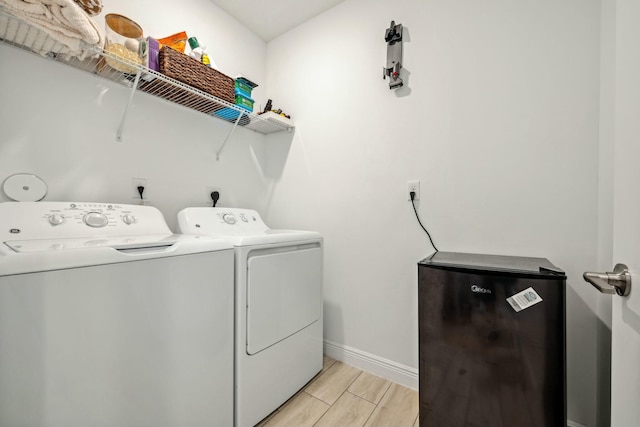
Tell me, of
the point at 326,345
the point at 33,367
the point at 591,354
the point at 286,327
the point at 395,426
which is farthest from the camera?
the point at 326,345

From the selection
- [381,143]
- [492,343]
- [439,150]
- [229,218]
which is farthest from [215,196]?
[492,343]

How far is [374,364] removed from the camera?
163 cm

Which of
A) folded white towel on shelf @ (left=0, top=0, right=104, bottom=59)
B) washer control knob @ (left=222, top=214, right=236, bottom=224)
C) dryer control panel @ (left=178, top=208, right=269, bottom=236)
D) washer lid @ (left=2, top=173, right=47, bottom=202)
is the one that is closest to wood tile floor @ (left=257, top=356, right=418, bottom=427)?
dryer control panel @ (left=178, top=208, right=269, bottom=236)

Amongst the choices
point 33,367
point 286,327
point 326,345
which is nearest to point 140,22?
point 33,367

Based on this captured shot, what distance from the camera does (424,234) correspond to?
4.90 feet

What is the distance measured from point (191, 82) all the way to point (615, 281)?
1749 mm

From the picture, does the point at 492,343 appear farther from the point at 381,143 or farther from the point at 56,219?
the point at 56,219

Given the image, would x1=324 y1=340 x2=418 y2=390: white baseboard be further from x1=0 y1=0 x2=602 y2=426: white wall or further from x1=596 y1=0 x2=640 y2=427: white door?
x1=596 y1=0 x2=640 y2=427: white door

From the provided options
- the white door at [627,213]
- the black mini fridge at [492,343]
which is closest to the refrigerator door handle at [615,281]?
the white door at [627,213]

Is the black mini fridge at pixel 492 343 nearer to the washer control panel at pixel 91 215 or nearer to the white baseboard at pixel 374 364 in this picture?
the white baseboard at pixel 374 364

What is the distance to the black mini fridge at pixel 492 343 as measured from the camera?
88 cm

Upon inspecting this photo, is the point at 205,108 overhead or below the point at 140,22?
below

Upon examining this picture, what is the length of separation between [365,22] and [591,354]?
2.17 meters

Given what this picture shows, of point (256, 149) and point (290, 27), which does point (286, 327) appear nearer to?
point (256, 149)
